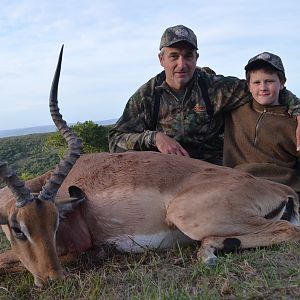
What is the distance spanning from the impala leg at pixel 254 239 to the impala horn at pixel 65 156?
150 centimetres

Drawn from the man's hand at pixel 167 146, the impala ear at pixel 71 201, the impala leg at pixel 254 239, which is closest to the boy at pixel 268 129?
the man's hand at pixel 167 146

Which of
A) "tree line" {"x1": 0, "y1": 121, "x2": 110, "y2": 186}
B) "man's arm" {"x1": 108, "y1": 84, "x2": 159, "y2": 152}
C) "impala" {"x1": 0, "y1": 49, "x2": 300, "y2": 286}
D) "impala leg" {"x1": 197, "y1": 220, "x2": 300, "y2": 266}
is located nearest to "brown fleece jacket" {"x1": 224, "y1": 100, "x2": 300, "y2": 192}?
"impala" {"x1": 0, "y1": 49, "x2": 300, "y2": 286}

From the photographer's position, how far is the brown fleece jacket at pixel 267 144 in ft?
21.5

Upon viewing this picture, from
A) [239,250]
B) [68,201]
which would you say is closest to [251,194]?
[239,250]

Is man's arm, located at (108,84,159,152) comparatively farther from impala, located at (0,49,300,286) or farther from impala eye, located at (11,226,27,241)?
impala eye, located at (11,226,27,241)

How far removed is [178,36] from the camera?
7105mm

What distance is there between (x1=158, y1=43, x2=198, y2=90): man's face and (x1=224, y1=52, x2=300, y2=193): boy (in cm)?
88

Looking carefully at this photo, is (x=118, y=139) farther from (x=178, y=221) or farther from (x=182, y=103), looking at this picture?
(x=178, y=221)

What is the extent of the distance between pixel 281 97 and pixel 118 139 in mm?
2373

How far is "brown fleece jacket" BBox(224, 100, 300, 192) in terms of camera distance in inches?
258

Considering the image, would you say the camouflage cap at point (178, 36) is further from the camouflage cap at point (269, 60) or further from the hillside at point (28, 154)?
the hillside at point (28, 154)

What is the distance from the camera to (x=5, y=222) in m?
4.84

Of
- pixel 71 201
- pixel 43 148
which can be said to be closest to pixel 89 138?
pixel 43 148

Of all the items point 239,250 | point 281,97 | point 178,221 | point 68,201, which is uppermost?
point 281,97
